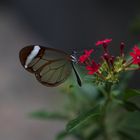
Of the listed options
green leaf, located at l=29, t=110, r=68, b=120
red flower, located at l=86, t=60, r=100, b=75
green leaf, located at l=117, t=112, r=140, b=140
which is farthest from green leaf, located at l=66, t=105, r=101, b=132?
green leaf, located at l=29, t=110, r=68, b=120

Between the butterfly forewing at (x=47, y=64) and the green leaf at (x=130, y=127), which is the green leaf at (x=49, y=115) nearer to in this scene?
the green leaf at (x=130, y=127)

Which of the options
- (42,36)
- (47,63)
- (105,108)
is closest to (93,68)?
(47,63)

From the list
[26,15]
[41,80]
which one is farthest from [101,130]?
[26,15]

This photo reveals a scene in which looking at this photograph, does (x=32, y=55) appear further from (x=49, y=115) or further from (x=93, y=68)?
(x=49, y=115)

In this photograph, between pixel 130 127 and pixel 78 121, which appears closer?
pixel 78 121

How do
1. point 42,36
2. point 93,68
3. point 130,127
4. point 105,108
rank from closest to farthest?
1. point 93,68
2. point 105,108
3. point 130,127
4. point 42,36

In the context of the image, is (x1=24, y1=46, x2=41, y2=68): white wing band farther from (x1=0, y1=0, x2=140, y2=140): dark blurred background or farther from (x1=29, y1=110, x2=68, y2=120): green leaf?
(x1=0, y1=0, x2=140, y2=140): dark blurred background


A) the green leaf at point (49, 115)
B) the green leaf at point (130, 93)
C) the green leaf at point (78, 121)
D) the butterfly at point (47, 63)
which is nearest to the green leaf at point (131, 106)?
the green leaf at point (130, 93)

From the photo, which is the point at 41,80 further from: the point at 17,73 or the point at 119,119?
the point at 17,73
